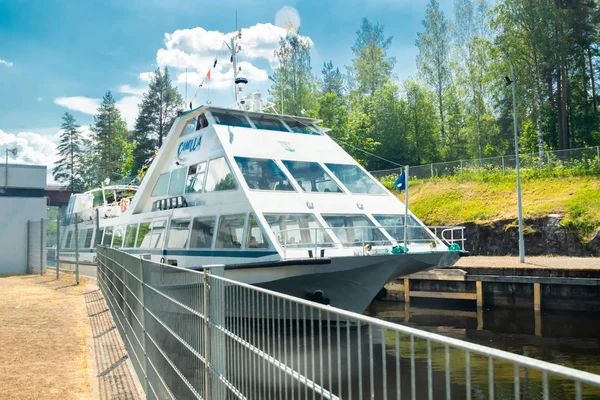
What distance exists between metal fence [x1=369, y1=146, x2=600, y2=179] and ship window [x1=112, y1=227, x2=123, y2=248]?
23.4m

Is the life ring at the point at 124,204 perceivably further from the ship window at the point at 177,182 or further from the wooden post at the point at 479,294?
the wooden post at the point at 479,294

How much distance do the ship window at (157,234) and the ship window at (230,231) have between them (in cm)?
325

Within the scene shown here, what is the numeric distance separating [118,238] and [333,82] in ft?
169

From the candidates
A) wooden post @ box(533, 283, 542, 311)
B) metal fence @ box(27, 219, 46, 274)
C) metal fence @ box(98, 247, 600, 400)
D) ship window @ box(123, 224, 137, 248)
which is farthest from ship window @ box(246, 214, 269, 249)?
metal fence @ box(27, 219, 46, 274)

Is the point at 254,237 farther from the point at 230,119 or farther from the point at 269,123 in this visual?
the point at 269,123

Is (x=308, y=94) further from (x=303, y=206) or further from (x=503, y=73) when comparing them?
(x=303, y=206)

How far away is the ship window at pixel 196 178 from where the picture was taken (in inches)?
579

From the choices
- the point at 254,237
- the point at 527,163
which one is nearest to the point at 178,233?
the point at 254,237

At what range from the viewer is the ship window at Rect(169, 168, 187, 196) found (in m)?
15.8

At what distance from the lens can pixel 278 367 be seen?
9.21ft

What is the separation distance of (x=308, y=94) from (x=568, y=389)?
48.1 meters

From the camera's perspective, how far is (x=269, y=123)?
53.8ft

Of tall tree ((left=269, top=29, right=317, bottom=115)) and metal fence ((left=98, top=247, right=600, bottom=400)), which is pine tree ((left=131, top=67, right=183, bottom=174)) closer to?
tall tree ((left=269, top=29, right=317, bottom=115))

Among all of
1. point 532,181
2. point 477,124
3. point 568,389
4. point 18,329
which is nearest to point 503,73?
point 477,124
